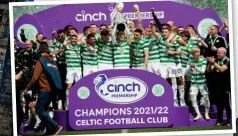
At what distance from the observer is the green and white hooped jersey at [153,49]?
2633mm

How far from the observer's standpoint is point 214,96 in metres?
2.66

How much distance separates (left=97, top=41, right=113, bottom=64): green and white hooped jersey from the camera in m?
2.63

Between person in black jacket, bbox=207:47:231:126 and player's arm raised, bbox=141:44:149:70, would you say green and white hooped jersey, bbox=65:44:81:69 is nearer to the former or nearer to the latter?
player's arm raised, bbox=141:44:149:70

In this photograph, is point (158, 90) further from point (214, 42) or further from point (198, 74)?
point (214, 42)

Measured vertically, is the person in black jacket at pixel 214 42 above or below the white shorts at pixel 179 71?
above

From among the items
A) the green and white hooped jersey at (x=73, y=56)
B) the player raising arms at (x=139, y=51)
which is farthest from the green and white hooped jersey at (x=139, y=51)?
the green and white hooped jersey at (x=73, y=56)

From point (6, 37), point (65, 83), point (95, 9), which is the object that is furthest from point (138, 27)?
point (6, 37)

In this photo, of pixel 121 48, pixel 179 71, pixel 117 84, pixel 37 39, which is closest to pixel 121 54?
pixel 121 48

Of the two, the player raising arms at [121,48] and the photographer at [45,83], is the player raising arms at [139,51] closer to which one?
the player raising arms at [121,48]

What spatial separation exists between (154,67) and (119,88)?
0.17m

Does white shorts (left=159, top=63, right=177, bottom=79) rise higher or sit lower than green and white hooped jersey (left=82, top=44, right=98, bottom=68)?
lower

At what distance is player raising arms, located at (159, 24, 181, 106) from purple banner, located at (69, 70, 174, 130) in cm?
3

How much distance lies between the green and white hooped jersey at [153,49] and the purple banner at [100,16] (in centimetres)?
6

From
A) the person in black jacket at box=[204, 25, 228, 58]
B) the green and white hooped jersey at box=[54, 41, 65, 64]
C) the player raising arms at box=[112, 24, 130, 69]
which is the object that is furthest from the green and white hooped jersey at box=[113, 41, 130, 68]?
the person in black jacket at box=[204, 25, 228, 58]
